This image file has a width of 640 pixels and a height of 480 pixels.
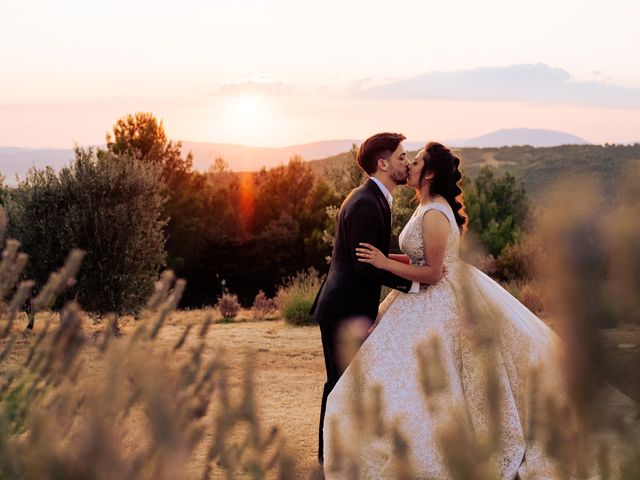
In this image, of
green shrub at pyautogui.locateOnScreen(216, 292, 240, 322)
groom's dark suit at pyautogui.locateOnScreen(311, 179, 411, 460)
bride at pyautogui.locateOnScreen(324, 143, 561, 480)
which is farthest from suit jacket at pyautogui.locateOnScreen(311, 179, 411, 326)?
green shrub at pyautogui.locateOnScreen(216, 292, 240, 322)

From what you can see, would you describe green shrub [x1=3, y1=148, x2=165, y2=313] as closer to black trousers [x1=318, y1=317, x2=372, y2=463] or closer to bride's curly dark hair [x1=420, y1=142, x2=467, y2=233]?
black trousers [x1=318, y1=317, x2=372, y2=463]

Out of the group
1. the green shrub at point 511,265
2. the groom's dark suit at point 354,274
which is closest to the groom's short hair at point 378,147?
the groom's dark suit at point 354,274

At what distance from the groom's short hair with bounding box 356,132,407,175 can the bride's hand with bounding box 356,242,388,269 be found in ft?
2.12

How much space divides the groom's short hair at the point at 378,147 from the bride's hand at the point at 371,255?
65 cm

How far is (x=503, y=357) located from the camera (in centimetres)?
567

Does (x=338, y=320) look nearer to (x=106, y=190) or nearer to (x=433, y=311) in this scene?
(x=433, y=311)

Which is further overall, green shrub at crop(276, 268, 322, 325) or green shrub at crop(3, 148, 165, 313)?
green shrub at crop(276, 268, 322, 325)

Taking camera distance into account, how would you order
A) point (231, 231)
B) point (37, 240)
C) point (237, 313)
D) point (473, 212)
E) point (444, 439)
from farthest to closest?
point (231, 231) < point (473, 212) < point (237, 313) < point (37, 240) < point (444, 439)

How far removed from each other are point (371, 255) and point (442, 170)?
0.78 meters

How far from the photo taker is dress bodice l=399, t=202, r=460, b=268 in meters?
5.70

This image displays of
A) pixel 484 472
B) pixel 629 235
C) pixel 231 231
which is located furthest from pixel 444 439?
pixel 231 231

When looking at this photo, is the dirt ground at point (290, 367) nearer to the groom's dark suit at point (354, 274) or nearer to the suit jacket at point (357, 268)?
the groom's dark suit at point (354, 274)

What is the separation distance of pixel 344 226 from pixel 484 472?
4.92 m

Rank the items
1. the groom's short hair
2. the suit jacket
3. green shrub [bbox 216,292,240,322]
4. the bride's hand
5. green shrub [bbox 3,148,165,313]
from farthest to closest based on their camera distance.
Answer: green shrub [bbox 216,292,240,322] < green shrub [bbox 3,148,165,313] < the groom's short hair < the suit jacket < the bride's hand
